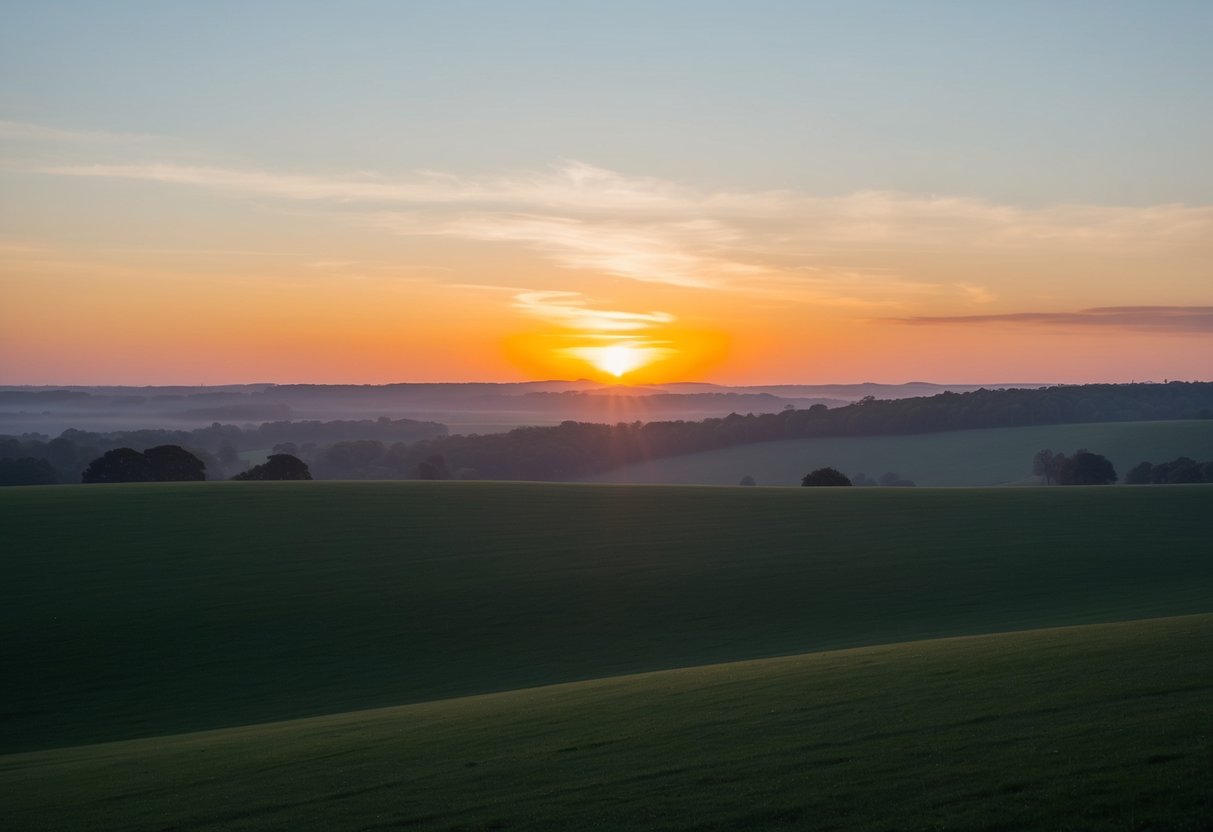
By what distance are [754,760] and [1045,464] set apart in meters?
95.2

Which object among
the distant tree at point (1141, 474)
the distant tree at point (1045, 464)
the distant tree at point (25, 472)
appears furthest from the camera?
the distant tree at point (1045, 464)

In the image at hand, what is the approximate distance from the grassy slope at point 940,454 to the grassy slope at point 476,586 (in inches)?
1934

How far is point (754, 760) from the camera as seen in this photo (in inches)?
436

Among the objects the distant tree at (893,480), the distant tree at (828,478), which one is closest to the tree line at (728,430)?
the distant tree at (893,480)

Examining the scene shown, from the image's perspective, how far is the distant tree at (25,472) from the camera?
80625 millimetres

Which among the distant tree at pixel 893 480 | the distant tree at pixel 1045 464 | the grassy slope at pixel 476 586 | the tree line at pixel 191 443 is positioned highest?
the tree line at pixel 191 443

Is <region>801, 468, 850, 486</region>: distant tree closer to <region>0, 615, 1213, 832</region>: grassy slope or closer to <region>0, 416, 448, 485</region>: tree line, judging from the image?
<region>0, 416, 448, 485</region>: tree line

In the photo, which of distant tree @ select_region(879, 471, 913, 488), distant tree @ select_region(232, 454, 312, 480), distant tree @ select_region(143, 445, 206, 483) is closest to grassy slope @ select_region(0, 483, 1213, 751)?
distant tree @ select_region(143, 445, 206, 483)

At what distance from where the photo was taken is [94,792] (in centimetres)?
1347

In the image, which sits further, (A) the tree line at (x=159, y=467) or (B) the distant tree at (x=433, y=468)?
(B) the distant tree at (x=433, y=468)

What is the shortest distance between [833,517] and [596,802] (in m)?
39.1

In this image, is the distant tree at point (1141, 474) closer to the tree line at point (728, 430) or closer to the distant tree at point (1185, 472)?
the distant tree at point (1185, 472)

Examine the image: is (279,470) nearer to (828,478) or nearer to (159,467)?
(159,467)

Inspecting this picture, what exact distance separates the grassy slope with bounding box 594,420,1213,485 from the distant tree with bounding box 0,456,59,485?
49.7 meters
